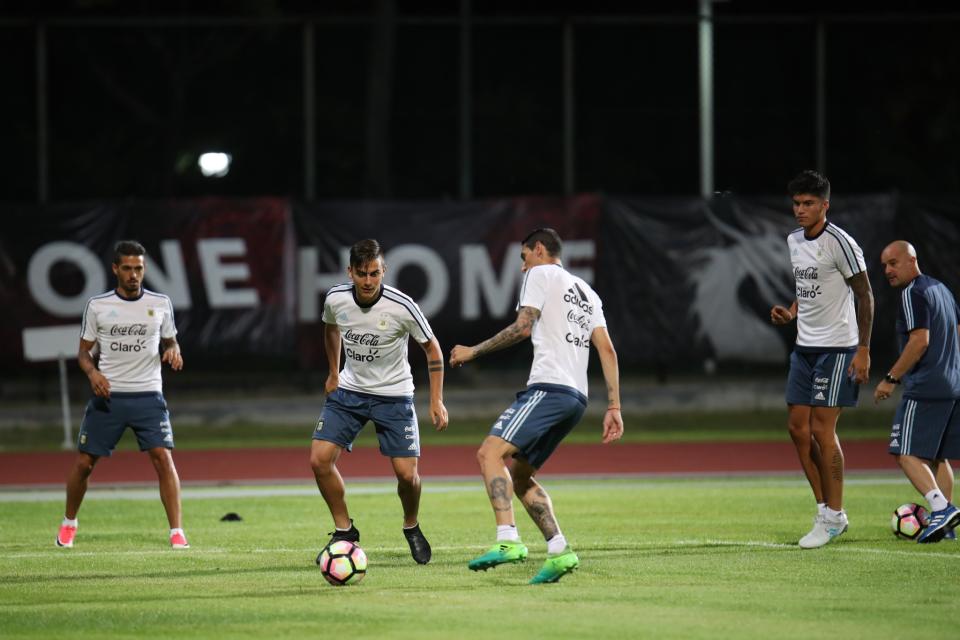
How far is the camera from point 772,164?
36719 millimetres

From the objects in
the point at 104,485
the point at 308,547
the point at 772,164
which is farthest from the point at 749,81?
the point at 308,547

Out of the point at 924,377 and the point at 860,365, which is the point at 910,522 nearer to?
the point at 924,377

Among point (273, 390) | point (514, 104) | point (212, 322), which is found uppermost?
point (514, 104)

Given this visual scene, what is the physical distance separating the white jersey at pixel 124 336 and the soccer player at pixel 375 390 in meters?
1.83

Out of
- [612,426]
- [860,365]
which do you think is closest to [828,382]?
[860,365]

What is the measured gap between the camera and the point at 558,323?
948 centimetres

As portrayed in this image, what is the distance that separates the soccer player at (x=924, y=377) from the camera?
11164 mm

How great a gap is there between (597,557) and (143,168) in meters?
29.5

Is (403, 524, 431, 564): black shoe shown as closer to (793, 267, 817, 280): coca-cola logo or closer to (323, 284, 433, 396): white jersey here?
(323, 284, 433, 396): white jersey

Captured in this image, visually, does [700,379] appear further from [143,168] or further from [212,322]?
[143,168]

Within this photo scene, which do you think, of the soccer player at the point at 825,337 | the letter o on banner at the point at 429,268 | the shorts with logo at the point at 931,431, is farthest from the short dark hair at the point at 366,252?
the letter o on banner at the point at 429,268

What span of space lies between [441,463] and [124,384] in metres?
6.87

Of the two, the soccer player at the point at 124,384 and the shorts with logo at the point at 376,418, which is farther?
the soccer player at the point at 124,384

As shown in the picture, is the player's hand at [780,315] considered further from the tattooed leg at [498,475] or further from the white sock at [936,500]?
the tattooed leg at [498,475]
